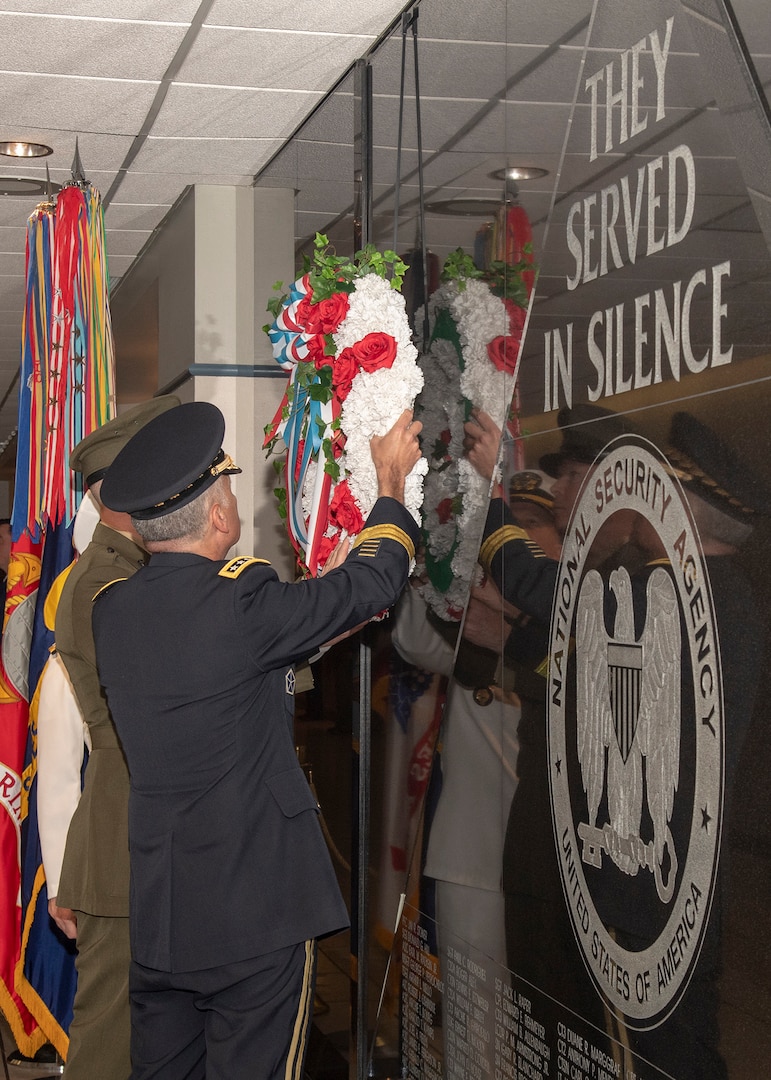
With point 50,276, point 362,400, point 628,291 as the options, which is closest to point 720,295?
point 628,291

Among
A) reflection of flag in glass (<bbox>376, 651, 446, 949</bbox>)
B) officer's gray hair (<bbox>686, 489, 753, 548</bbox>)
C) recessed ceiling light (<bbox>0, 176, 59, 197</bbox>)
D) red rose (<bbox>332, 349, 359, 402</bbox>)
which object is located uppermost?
recessed ceiling light (<bbox>0, 176, 59, 197</bbox>)

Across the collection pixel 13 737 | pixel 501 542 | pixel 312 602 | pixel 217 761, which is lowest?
pixel 13 737

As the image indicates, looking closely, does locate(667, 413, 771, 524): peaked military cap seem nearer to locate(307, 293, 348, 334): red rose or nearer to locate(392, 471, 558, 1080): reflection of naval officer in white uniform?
locate(392, 471, 558, 1080): reflection of naval officer in white uniform

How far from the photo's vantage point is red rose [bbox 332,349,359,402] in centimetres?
242

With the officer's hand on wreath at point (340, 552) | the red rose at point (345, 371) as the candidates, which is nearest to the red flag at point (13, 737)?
the officer's hand on wreath at point (340, 552)

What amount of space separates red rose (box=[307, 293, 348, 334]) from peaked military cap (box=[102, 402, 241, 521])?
0.33 meters

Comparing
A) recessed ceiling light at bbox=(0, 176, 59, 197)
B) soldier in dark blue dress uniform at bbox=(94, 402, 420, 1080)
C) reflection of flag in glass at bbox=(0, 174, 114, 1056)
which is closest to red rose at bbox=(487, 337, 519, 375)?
soldier in dark blue dress uniform at bbox=(94, 402, 420, 1080)

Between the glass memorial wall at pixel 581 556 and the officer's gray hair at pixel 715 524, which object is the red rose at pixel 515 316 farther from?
the officer's gray hair at pixel 715 524

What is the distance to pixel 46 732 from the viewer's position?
314 cm

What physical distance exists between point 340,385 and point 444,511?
1.12 feet

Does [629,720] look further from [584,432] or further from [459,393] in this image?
[459,393]

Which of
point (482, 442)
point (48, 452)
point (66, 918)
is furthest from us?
point (48, 452)

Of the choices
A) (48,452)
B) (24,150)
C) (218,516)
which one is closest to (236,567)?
(218,516)

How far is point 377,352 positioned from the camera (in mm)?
2375
